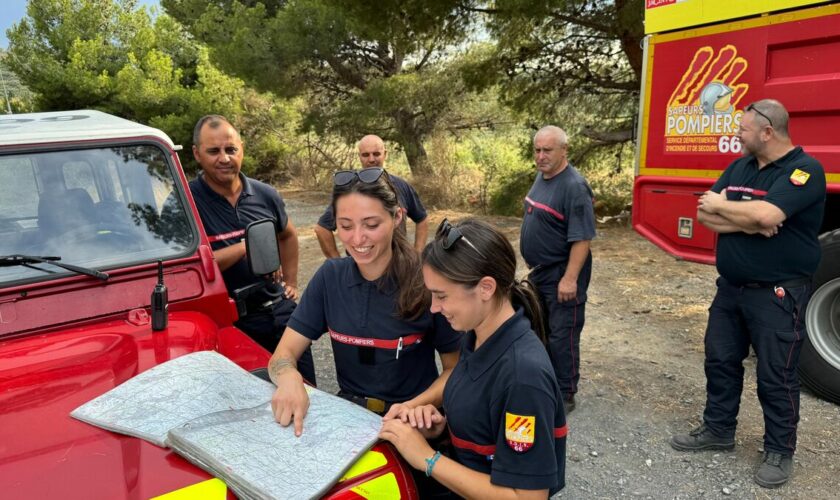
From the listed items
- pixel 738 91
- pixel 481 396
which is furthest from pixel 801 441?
pixel 481 396

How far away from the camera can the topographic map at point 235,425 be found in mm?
1282

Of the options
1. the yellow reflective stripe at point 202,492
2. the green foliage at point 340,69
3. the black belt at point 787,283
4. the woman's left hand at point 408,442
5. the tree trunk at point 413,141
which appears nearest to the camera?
the yellow reflective stripe at point 202,492

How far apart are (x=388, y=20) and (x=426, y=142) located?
496cm

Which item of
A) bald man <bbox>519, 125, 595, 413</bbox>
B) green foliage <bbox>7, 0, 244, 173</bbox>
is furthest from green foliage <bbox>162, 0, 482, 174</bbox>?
bald man <bbox>519, 125, 595, 413</bbox>

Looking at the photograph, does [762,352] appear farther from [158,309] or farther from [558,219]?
[158,309]

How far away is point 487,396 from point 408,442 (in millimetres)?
232

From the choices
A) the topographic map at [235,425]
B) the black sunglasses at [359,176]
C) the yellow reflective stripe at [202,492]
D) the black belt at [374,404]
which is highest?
the black sunglasses at [359,176]

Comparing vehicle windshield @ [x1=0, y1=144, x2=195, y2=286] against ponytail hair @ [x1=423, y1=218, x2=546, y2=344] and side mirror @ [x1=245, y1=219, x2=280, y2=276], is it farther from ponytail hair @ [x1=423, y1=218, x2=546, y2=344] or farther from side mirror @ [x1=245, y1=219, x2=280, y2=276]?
ponytail hair @ [x1=423, y1=218, x2=546, y2=344]

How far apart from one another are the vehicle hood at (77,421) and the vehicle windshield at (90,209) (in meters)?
0.31

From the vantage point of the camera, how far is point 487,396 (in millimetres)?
1433

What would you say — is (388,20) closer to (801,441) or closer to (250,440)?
(801,441)

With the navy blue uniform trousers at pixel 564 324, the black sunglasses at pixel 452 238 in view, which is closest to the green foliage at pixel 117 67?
the navy blue uniform trousers at pixel 564 324

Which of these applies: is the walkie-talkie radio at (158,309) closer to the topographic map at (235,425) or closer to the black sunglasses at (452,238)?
the topographic map at (235,425)

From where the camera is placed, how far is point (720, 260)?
3154mm
